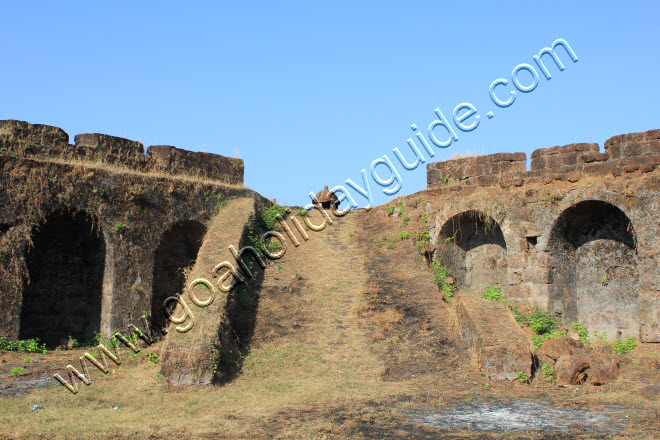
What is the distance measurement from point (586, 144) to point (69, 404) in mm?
12011

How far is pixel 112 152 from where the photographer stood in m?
14.9

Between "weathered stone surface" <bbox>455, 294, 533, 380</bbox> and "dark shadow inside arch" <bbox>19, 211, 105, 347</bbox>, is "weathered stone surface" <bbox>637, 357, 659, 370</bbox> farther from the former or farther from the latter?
"dark shadow inside arch" <bbox>19, 211, 105, 347</bbox>

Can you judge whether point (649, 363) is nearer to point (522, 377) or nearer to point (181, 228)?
point (522, 377)

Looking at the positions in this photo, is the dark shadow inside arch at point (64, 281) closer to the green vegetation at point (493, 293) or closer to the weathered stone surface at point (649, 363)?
the green vegetation at point (493, 293)

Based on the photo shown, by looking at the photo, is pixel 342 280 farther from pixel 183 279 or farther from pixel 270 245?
pixel 183 279

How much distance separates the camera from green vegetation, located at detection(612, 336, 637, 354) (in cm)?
1253

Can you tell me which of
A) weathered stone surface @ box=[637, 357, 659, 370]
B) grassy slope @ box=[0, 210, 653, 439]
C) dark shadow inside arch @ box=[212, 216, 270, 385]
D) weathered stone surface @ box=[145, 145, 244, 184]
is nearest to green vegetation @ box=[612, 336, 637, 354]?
weathered stone surface @ box=[637, 357, 659, 370]

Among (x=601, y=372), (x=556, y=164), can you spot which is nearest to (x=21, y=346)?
(x=601, y=372)

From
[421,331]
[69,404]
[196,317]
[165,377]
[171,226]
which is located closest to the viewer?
[69,404]

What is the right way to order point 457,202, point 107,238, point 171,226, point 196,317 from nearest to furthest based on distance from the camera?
point 196,317
point 107,238
point 171,226
point 457,202

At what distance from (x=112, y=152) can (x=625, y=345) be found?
12.3m

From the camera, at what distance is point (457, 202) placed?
1634 centimetres

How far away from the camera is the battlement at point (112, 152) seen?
13180 millimetres

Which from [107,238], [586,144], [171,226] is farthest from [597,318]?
[107,238]
